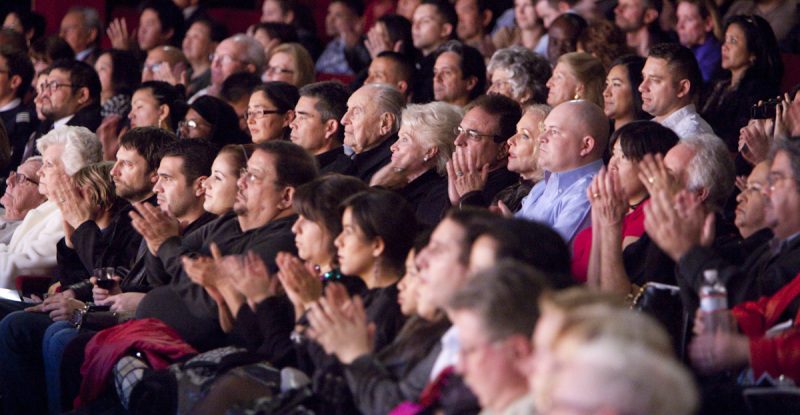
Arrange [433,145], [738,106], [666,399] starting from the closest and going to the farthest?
[666,399]
[433,145]
[738,106]

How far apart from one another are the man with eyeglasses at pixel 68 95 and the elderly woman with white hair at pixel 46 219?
1245 mm

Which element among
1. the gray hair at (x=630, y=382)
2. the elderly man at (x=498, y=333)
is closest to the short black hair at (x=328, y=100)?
the elderly man at (x=498, y=333)

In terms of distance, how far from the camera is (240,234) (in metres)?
4.70

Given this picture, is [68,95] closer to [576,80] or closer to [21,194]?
[21,194]

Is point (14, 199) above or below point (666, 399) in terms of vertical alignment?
below

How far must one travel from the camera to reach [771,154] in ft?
12.5

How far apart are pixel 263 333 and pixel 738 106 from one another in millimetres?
2879

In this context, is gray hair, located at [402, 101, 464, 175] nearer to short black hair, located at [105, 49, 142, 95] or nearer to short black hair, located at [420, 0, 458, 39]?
short black hair, located at [420, 0, 458, 39]

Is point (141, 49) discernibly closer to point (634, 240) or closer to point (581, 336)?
point (634, 240)

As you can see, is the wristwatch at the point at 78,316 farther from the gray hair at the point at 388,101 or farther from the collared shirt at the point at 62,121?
the collared shirt at the point at 62,121

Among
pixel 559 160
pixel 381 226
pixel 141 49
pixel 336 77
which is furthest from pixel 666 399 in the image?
pixel 141 49

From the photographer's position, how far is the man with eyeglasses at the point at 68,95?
738 centimetres

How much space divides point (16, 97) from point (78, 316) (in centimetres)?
350

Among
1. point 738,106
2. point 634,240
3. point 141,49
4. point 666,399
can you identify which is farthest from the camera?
point 141,49
